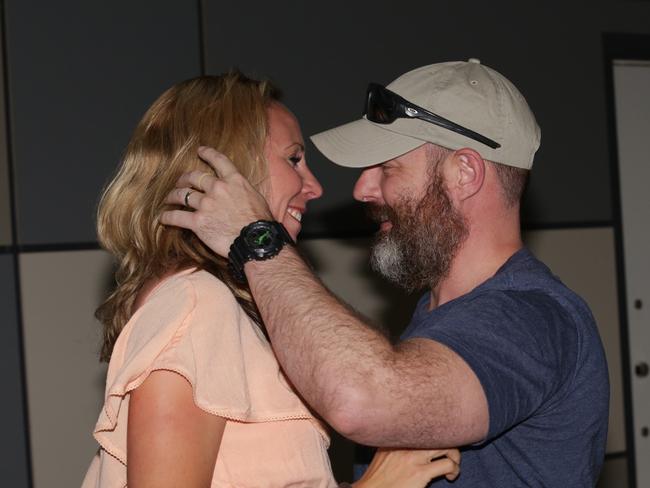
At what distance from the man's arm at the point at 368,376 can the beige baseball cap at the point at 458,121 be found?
0.45 meters

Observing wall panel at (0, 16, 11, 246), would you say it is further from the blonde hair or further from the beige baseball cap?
the beige baseball cap

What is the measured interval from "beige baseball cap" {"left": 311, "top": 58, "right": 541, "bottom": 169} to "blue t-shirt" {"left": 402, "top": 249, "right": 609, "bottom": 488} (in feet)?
0.80

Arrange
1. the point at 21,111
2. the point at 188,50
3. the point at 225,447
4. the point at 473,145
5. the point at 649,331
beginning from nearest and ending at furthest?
the point at 225,447 → the point at 473,145 → the point at 21,111 → the point at 188,50 → the point at 649,331

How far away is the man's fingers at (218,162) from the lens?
1.50 m

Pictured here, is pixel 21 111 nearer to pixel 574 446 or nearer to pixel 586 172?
pixel 574 446

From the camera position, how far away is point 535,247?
343 centimetres

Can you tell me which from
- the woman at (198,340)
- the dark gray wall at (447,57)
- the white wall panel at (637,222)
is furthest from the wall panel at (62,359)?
the white wall panel at (637,222)

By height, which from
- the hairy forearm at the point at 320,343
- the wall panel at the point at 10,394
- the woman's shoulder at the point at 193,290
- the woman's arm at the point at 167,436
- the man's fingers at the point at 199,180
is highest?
the man's fingers at the point at 199,180

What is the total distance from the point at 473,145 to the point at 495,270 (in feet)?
0.78

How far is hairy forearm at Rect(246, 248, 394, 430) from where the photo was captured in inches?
49.3

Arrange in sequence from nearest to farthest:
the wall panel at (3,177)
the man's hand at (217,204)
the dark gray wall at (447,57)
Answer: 1. the man's hand at (217,204)
2. the wall panel at (3,177)
3. the dark gray wall at (447,57)

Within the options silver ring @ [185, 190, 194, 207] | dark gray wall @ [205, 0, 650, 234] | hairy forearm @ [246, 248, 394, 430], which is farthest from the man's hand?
dark gray wall @ [205, 0, 650, 234]

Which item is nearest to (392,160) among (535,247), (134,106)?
(134,106)

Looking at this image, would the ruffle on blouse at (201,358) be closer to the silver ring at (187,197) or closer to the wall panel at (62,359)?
the silver ring at (187,197)
